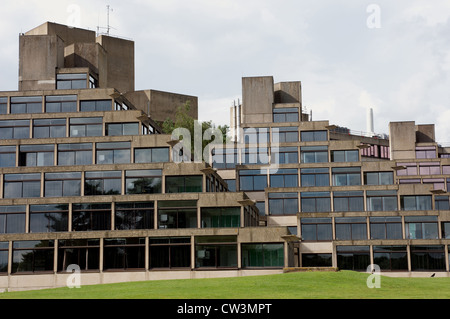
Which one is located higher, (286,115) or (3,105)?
(286,115)

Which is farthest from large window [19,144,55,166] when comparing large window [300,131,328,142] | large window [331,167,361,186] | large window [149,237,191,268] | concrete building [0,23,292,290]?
large window [331,167,361,186]

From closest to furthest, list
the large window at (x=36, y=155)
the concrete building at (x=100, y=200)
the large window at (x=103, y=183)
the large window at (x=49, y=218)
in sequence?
the concrete building at (x=100, y=200) → the large window at (x=49, y=218) → the large window at (x=103, y=183) → the large window at (x=36, y=155)

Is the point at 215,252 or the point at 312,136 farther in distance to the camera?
the point at 312,136

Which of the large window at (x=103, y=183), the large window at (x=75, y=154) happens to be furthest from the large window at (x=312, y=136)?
the large window at (x=75, y=154)

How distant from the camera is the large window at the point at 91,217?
73.0 metres

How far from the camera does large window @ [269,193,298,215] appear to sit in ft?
286

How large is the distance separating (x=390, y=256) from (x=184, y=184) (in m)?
22.3

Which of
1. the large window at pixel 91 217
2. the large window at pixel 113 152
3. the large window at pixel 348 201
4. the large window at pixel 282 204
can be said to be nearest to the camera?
the large window at pixel 91 217

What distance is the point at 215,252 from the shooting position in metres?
70.4

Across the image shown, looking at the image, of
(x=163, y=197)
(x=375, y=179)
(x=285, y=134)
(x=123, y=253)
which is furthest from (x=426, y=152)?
(x=123, y=253)

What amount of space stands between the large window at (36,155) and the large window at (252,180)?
934 inches

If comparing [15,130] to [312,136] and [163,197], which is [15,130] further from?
[312,136]

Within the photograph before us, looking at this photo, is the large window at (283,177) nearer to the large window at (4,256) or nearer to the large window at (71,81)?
the large window at (71,81)
